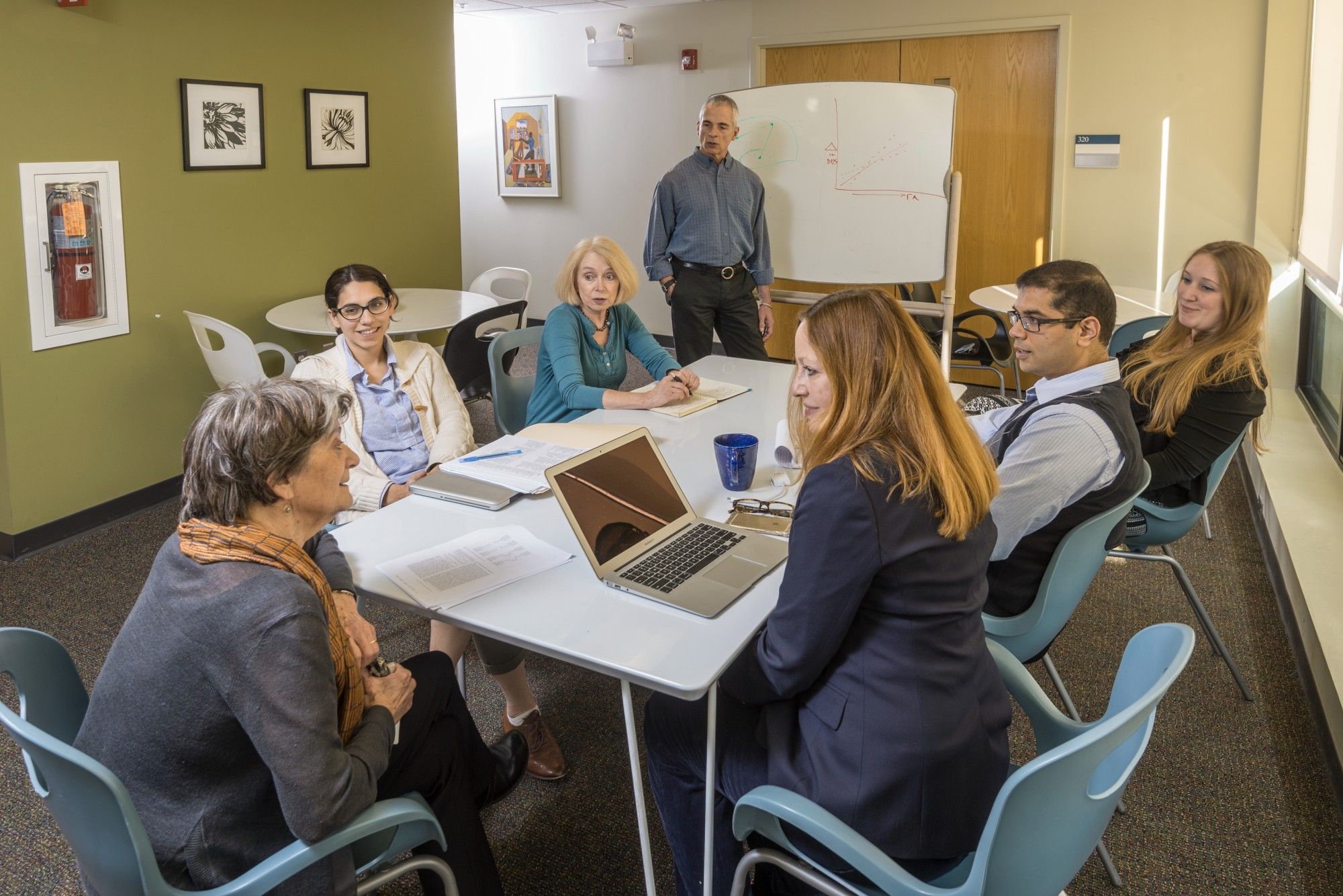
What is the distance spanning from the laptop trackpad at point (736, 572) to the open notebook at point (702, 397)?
1.03 metres

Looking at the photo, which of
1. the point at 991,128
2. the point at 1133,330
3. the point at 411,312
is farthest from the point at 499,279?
the point at 1133,330

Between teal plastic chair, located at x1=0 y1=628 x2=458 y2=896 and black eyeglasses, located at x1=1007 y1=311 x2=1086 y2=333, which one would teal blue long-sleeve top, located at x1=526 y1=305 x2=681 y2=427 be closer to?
black eyeglasses, located at x1=1007 y1=311 x2=1086 y2=333

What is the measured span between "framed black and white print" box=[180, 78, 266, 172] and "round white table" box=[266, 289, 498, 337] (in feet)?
2.15

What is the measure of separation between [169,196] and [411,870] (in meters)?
3.49

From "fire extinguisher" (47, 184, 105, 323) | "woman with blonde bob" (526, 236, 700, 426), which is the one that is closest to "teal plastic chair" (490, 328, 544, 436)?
"woman with blonde bob" (526, 236, 700, 426)

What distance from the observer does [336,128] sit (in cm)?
479

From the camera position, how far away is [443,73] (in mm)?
5453

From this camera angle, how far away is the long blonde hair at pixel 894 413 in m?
1.36

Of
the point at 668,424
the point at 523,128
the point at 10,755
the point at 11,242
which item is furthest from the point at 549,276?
the point at 10,755

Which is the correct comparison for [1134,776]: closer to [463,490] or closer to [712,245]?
[463,490]

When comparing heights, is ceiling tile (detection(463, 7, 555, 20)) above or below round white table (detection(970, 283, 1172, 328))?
above

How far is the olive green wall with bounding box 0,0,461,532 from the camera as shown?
11.7 ft

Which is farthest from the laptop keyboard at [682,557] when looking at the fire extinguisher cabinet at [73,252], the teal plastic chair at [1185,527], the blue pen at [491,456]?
the fire extinguisher cabinet at [73,252]

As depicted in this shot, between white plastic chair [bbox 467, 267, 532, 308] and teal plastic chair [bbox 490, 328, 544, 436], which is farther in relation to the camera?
white plastic chair [bbox 467, 267, 532, 308]
